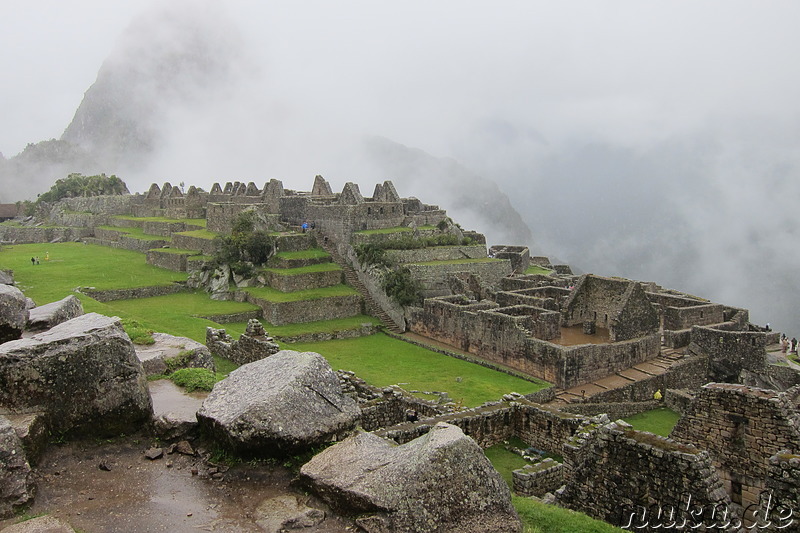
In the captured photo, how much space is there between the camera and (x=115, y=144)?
154m

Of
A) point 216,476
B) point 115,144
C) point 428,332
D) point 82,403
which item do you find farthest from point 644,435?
point 115,144

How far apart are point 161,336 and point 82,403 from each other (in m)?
5.62

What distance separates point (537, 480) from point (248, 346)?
20.8 feet

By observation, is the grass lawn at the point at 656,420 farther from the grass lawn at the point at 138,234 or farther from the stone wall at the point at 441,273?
the grass lawn at the point at 138,234

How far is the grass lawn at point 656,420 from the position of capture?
57.3 ft

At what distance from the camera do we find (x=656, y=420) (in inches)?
728

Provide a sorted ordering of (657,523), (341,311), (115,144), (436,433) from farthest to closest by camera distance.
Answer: (115,144) → (341,311) → (657,523) → (436,433)

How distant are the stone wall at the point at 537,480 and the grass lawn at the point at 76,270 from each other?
1664 centimetres

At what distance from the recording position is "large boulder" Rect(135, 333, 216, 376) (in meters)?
9.85

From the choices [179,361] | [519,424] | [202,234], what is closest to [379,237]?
[202,234]

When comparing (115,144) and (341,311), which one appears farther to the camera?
(115,144)

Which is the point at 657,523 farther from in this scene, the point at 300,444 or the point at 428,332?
the point at 428,332

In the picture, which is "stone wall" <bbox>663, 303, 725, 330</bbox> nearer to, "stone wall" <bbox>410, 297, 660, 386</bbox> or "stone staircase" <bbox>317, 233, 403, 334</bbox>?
"stone wall" <bbox>410, 297, 660, 386</bbox>

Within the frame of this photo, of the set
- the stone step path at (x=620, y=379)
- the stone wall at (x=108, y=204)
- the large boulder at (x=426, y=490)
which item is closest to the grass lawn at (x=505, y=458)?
the stone step path at (x=620, y=379)
